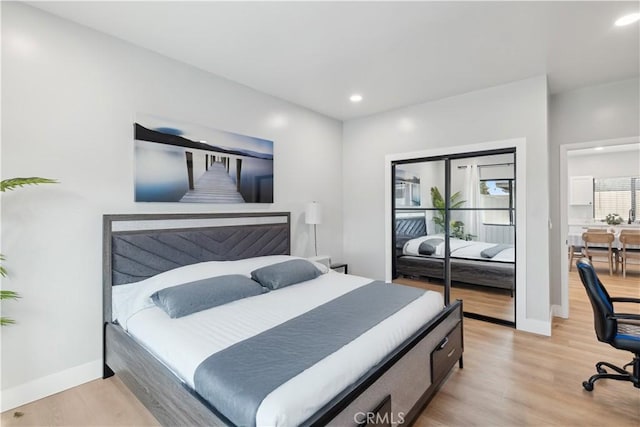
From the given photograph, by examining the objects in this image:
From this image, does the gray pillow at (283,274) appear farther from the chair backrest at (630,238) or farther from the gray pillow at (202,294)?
the chair backrest at (630,238)

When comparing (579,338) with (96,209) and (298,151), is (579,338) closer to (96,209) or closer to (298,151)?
(298,151)

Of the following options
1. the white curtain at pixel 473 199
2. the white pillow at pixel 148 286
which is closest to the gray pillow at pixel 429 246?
the white curtain at pixel 473 199

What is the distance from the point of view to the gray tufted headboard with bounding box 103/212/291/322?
93.6 inches

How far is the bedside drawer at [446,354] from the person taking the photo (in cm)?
202

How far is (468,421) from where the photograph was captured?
1.88 m

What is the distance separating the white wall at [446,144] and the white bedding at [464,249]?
243 mm

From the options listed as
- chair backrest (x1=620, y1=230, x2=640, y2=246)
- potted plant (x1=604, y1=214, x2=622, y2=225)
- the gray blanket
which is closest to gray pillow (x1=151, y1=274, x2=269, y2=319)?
the gray blanket

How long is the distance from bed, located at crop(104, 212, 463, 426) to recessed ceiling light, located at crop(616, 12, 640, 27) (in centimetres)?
255

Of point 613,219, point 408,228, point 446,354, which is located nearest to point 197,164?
point 446,354

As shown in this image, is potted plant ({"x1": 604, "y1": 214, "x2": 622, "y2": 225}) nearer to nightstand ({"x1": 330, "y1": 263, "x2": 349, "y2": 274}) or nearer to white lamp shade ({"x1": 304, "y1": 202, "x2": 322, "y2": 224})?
nightstand ({"x1": 330, "y1": 263, "x2": 349, "y2": 274})

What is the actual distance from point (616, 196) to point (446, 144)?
6.61m

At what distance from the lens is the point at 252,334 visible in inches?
69.6
